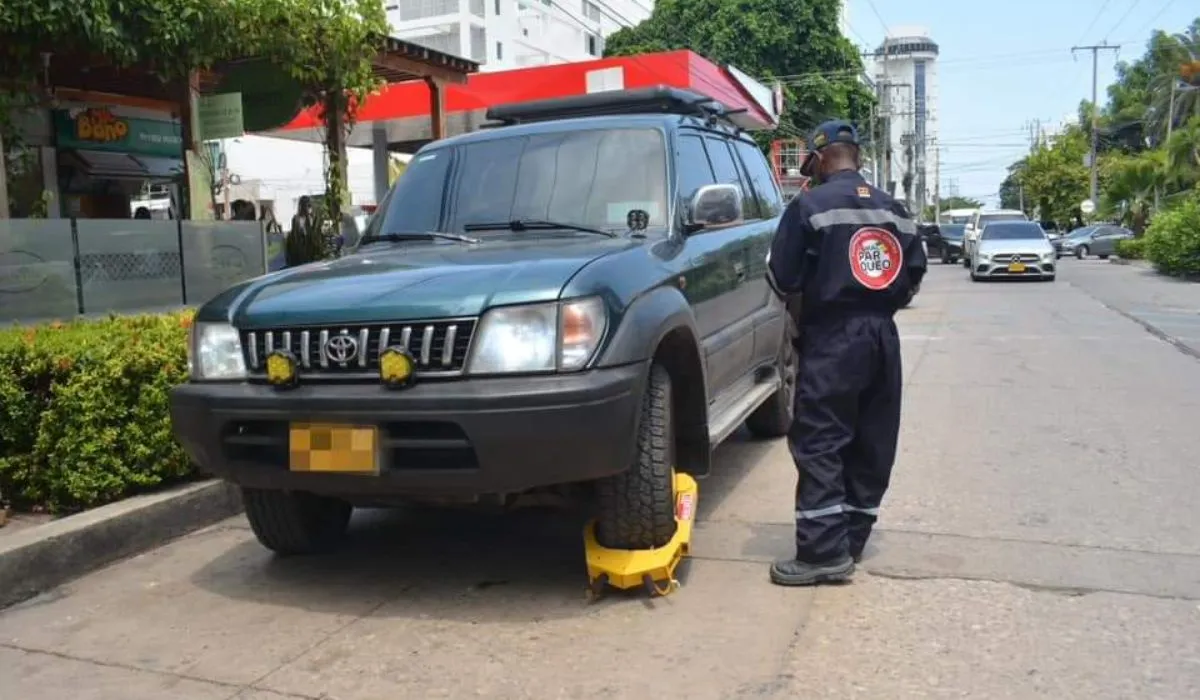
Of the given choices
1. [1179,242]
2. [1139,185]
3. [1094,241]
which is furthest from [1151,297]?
[1094,241]

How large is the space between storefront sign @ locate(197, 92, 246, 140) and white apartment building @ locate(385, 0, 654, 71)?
45027mm

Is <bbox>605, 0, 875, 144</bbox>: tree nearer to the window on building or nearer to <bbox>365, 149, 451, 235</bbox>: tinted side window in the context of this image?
the window on building

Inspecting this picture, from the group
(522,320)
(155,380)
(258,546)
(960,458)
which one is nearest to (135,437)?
(155,380)

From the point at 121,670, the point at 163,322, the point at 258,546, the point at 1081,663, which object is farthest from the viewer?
the point at 163,322

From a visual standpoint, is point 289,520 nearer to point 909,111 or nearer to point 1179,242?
point 1179,242

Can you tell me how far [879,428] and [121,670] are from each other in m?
2.87

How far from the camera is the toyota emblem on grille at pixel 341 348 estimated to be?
139 inches

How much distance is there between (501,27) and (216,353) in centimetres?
5718

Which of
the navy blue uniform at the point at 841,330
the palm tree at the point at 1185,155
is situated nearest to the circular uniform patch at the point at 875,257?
the navy blue uniform at the point at 841,330

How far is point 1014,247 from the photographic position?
2177cm

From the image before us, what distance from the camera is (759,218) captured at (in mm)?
6289

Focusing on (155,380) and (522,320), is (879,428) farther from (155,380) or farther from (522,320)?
(155,380)

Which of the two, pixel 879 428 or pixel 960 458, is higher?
pixel 879 428

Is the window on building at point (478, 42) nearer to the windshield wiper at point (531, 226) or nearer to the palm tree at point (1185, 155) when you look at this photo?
the palm tree at point (1185, 155)
